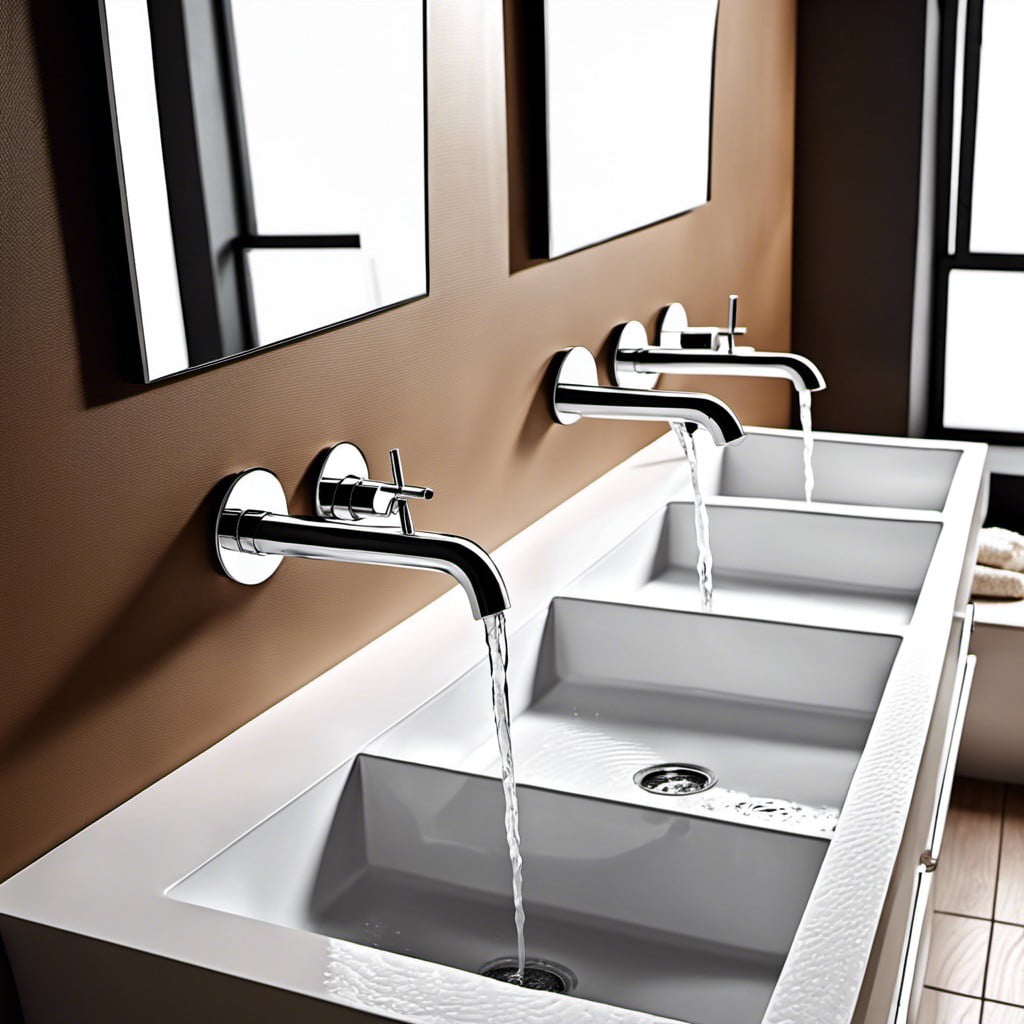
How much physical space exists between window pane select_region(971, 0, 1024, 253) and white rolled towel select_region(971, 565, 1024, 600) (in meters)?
0.83

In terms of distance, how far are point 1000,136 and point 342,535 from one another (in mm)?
2450

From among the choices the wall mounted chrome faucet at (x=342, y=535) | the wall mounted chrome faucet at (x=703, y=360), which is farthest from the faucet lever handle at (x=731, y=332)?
the wall mounted chrome faucet at (x=342, y=535)

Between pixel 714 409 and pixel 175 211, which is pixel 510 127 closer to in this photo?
pixel 714 409

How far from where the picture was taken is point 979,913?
2.26 metres

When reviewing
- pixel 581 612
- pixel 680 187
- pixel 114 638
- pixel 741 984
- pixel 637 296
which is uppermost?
pixel 680 187

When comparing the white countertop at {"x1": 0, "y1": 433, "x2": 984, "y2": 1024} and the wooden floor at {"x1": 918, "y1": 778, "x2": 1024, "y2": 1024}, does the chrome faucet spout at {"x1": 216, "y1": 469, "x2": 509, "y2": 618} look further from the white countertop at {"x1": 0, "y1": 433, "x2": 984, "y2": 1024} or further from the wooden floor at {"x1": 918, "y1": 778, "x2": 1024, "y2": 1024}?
the wooden floor at {"x1": 918, "y1": 778, "x2": 1024, "y2": 1024}

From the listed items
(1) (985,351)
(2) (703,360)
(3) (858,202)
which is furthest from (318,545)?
(1) (985,351)

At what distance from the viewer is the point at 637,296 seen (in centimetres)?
194

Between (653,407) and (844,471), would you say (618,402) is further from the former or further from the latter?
(844,471)

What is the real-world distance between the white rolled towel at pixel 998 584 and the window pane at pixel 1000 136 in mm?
827

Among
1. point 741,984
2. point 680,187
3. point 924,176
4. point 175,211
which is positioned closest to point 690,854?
point 741,984

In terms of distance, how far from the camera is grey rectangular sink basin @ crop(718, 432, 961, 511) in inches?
80.7

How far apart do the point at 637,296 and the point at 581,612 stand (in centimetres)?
68

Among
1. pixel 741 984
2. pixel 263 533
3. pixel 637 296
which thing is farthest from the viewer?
pixel 637 296
